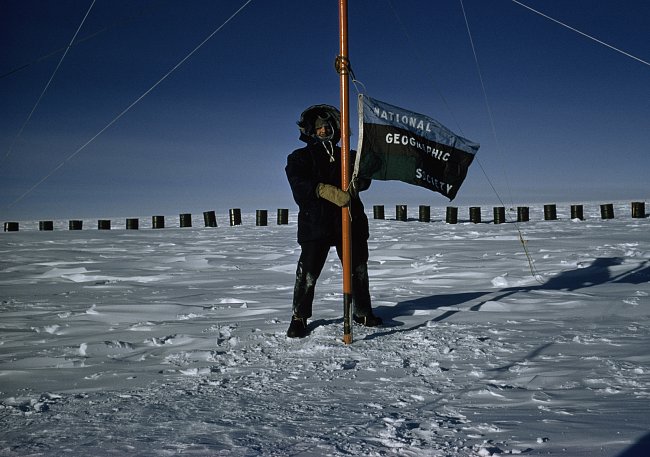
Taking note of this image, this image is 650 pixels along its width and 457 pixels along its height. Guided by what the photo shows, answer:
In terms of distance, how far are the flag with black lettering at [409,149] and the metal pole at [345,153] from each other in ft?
0.35

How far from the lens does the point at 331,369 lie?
334 cm

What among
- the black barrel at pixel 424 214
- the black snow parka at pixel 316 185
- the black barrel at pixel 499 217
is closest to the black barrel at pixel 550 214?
the black barrel at pixel 499 217

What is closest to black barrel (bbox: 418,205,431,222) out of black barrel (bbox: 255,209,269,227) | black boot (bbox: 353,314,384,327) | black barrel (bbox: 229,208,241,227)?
black barrel (bbox: 255,209,269,227)

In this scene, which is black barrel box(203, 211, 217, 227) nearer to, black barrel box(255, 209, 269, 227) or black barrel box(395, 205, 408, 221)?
black barrel box(255, 209, 269, 227)

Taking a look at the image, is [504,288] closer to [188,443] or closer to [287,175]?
[287,175]

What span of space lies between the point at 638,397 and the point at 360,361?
162 centimetres

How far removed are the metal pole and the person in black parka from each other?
21cm

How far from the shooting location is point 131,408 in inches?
107

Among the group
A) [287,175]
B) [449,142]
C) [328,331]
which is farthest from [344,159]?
[328,331]

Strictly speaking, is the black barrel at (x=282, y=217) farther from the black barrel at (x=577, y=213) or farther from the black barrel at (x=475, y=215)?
the black barrel at (x=577, y=213)

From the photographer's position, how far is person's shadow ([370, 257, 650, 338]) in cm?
507

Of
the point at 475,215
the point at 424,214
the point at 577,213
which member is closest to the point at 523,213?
the point at 475,215

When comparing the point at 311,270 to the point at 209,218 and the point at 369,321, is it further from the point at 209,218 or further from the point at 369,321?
the point at 209,218

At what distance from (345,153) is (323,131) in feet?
1.57
